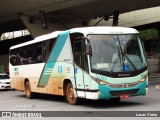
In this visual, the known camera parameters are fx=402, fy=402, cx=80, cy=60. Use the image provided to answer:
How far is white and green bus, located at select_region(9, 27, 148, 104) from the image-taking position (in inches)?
561

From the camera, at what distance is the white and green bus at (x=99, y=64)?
1425 centimetres

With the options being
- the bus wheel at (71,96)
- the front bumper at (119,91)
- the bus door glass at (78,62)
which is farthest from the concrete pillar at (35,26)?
the front bumper at (119,91)

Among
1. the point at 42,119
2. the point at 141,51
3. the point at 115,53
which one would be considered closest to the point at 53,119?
the point at 42,119

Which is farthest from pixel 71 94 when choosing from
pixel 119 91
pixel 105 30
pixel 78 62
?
pixel 105 30

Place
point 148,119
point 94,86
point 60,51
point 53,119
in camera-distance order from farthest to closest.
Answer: point 60,51 → point 94,86 → point 53,119 → point 148,119

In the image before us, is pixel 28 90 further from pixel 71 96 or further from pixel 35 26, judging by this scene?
pixel 35 26

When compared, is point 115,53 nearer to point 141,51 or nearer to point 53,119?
point 141,51

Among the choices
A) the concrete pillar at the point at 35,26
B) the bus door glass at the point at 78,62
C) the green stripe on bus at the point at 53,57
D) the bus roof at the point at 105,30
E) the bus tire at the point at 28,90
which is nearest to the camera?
the bus roof at the point at 105,30

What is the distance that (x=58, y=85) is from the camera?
17.1m

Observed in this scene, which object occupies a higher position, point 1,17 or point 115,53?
Answer: point 1,17

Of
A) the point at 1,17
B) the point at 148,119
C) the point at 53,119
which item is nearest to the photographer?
the point at 148,119

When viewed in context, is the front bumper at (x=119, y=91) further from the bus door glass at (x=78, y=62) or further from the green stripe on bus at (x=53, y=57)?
the green stripe on bus at (x=53, y=57)

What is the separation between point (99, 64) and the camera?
1437 centimetres

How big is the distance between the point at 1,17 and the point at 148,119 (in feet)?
114
